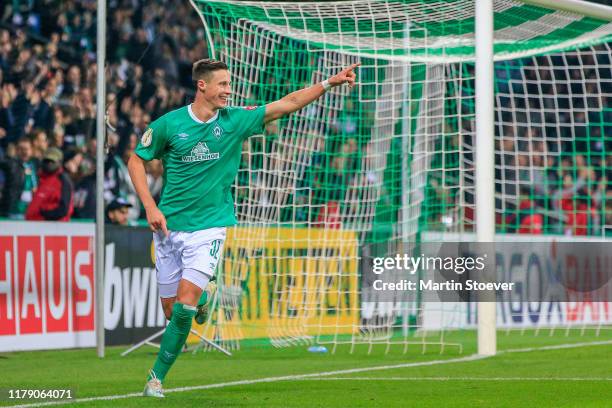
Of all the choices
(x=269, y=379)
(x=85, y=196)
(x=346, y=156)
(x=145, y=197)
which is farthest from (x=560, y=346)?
(x=145, y=197)

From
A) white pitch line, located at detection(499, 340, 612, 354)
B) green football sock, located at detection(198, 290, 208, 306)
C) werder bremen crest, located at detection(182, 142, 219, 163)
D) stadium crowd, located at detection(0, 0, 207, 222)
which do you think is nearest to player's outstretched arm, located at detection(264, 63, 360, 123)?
werder bremen crest, located at detection(182, 142, 219, 163)

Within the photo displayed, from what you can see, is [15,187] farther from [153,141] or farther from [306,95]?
[306,95]

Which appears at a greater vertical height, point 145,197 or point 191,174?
point 191,174

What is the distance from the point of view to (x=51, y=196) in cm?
1357

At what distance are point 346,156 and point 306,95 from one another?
7576 millimetres

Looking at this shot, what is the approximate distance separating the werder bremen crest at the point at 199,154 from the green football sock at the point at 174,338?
3.12 ft

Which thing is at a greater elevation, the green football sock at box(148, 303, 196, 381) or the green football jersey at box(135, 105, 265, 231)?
the green football jersey at box(135, 105, 265, 231)

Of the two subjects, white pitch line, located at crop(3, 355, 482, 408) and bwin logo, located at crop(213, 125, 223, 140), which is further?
bwin logo, located at crop(213, 125, 223, 140)

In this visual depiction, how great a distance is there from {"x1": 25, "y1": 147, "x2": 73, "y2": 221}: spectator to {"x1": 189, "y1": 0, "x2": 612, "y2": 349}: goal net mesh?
1.92 m

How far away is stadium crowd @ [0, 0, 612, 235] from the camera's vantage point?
1435 cm

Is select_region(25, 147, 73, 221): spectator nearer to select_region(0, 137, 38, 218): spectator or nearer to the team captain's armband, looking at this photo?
select_region(0, 137, 38, 218): spectator

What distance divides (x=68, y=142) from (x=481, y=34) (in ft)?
21.6

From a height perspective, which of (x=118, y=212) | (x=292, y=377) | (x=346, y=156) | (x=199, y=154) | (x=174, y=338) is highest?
(x=346, y=156)

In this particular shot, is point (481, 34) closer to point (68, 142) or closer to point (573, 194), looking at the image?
point (68, 142)
